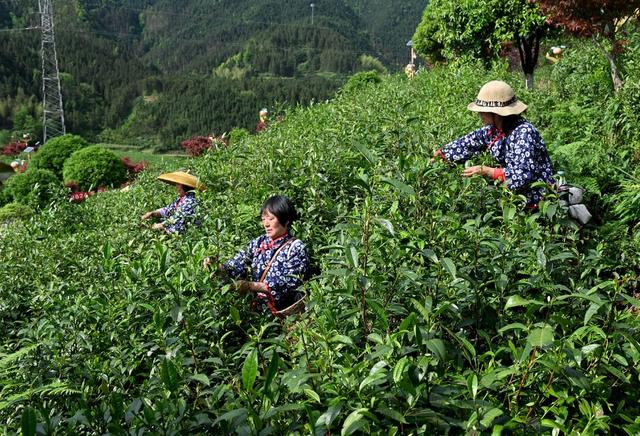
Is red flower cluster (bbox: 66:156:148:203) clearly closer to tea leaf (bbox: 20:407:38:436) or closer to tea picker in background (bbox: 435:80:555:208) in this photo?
tea picker in background (bbox: 435:80:555:208)

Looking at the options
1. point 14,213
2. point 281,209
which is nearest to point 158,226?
point 281,209

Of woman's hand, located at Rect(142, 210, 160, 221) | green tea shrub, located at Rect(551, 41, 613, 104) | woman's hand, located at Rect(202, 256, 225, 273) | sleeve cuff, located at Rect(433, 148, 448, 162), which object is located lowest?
woman's hand, located at Rect(142, 210, 160, 221)

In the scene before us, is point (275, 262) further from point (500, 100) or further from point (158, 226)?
point (500, 100)

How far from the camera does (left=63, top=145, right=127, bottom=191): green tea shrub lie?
1830 centimetres

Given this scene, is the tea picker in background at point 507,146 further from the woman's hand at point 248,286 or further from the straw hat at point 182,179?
the straw hat at point 182,179

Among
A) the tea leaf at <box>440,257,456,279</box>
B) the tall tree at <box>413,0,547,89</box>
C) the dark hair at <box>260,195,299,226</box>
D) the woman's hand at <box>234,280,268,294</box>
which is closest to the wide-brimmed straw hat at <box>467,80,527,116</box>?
the dark hair at <box>260,195,299,226</box>

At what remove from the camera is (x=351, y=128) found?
522 cm

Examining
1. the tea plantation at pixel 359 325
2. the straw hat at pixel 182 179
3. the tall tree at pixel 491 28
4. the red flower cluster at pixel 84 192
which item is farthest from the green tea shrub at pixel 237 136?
the tall tree at pixel 491 28

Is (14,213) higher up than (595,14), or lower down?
lower down

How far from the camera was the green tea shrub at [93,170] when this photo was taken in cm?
1830

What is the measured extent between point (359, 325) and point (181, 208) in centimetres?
295

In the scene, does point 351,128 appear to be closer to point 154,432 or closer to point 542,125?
point 542,125

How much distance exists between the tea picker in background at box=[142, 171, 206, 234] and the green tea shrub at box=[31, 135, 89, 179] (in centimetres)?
1681

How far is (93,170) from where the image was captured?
18.4m
